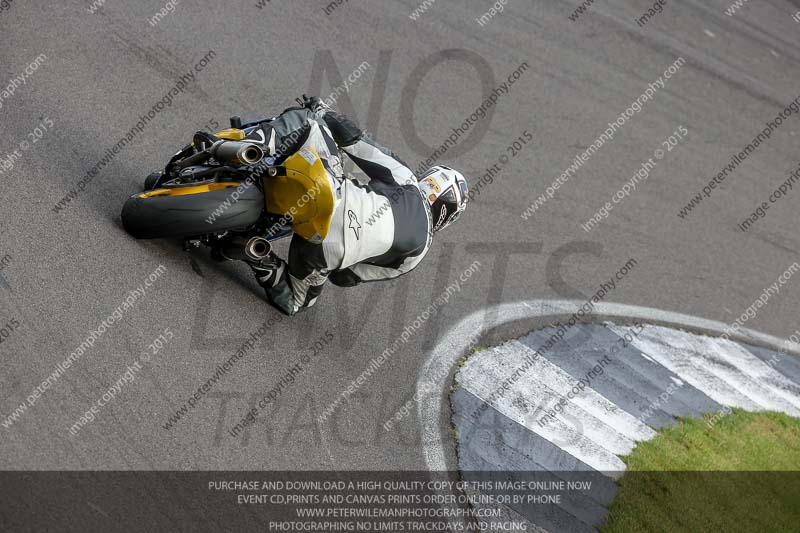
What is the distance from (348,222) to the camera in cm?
575

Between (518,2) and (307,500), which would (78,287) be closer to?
(307,500)

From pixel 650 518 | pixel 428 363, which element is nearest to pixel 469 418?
pixel 428 363

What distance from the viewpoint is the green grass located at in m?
6.25

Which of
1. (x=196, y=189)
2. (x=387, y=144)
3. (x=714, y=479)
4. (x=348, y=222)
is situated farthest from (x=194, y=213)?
(x=714, y=479)

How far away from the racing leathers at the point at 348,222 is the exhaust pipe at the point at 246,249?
0.14 m

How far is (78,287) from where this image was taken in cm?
555

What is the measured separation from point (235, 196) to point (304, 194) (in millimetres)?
449

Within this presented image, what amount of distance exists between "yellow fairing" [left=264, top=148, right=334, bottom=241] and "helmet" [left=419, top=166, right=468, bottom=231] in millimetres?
890

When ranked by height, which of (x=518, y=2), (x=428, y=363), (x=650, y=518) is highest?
(x=518, y=2)

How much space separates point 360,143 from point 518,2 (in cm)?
682

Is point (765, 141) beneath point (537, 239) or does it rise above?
above

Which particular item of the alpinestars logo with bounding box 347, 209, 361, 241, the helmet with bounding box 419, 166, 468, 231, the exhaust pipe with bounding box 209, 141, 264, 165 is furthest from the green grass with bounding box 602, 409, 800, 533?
the exhaust pipe with bounding box 209, 141, 264, 165

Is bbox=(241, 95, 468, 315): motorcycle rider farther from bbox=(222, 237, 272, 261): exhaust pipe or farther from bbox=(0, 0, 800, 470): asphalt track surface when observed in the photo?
bbox=(0, 0, 800, 470): asphalt track surface

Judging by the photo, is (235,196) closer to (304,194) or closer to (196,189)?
(196,189)
